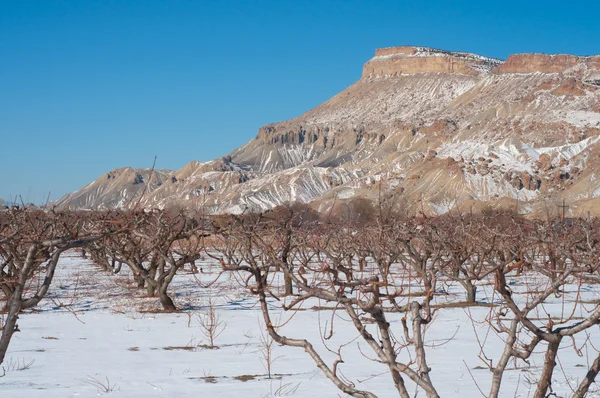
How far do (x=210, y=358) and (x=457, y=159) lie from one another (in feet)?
353

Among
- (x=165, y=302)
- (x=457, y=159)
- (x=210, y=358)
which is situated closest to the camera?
(x=210, y=358)

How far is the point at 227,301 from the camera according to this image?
22.0 meters

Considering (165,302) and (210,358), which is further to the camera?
(165,302)

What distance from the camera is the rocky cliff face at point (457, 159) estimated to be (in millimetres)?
102062

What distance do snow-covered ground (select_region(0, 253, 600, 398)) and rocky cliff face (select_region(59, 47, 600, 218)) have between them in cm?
4462

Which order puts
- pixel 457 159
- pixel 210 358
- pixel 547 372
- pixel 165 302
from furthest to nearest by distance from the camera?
pixel 457 159, pixel 165 302, pixel 210 358, pixel 547 372

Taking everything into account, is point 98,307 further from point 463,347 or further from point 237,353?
point 463,347

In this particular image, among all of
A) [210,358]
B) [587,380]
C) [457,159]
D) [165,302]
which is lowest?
[210,358]

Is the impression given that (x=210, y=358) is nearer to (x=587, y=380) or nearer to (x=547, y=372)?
(x=547, y=372)

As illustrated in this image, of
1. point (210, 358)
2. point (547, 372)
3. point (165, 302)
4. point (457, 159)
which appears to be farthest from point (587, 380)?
point (457, 159)

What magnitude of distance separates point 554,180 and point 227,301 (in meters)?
88.9

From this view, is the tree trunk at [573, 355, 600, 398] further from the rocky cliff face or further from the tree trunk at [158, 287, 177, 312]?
the rocky cliff face

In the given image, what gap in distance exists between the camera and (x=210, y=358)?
1232 centimetres

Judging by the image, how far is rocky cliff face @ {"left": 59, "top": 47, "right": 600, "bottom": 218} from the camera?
10206cm
